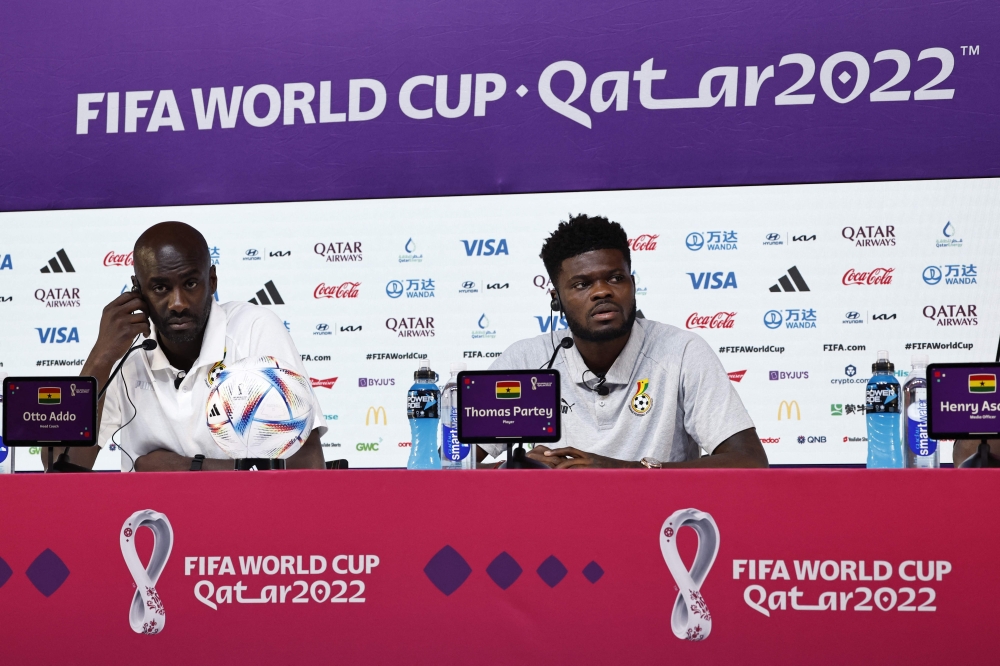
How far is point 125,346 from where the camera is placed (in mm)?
2328

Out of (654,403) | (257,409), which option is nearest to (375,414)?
(654,403)

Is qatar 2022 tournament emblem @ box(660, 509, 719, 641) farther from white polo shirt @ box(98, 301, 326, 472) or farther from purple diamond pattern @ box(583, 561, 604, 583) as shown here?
white polo shirt @ box(98, 301, 326, 472)

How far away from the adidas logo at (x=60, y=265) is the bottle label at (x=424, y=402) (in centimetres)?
224

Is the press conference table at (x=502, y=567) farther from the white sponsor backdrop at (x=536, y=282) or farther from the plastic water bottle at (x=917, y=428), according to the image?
the white sponsor backdrop at (x=536, y=282)

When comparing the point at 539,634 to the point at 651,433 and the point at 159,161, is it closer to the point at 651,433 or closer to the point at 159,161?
the point at 651,433

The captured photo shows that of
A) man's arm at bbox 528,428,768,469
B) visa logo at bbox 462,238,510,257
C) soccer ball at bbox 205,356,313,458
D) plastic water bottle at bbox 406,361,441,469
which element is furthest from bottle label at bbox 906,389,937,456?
visa logo at bbox 462,238,510,257

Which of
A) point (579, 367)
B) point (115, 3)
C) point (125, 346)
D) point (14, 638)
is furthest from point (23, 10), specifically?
point (14, 638)

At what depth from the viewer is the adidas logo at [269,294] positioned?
3.69 m

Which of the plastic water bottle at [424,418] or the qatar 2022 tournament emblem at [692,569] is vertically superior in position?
the plastic water bottle at [424,418]

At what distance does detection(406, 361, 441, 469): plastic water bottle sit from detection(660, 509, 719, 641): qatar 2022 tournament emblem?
0.81 meters

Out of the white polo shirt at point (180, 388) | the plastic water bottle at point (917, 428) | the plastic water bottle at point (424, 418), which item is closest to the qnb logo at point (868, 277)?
the plastic water bottle at point (917, 428)

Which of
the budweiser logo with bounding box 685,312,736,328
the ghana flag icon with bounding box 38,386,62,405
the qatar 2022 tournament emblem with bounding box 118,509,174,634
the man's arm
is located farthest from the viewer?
the budweiser logo with bounding box 685,312,736,328

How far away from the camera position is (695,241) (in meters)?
3.47

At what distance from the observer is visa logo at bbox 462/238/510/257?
3.58 m
